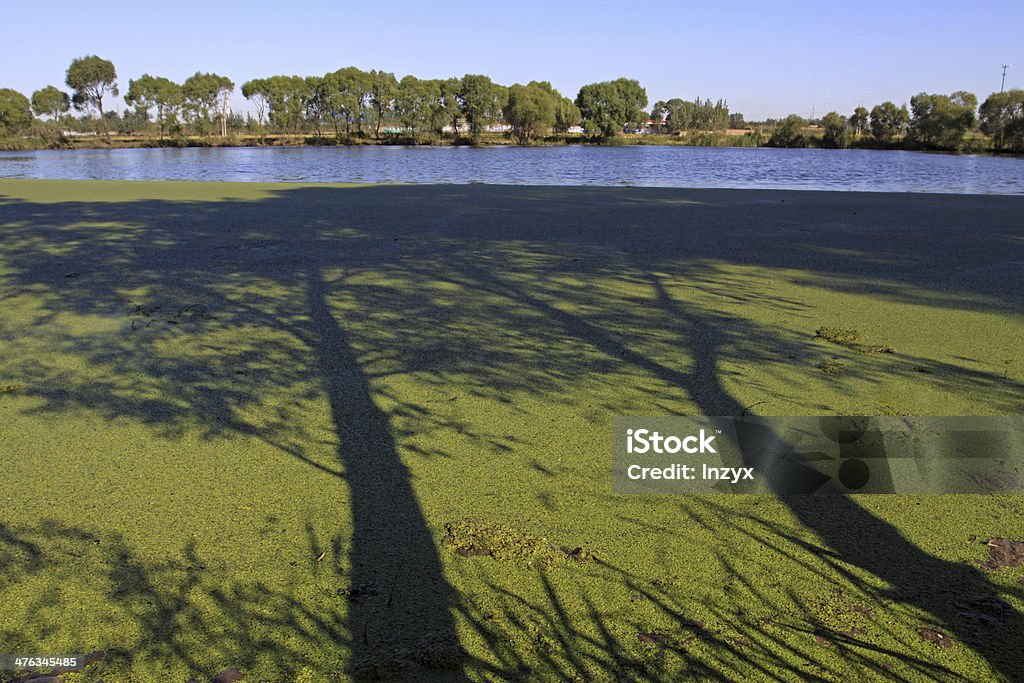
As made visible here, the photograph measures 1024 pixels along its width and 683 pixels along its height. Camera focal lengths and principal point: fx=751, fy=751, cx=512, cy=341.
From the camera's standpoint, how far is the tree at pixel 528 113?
7169cm

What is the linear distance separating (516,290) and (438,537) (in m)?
3.48

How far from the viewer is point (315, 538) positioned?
2191mm

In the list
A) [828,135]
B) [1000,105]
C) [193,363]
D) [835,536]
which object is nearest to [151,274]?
[193,363]

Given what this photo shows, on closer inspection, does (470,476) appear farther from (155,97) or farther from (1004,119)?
(155,97)

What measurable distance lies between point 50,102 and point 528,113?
150 ft

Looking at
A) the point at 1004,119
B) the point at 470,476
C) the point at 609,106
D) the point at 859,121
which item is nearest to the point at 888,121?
the point at 859,121

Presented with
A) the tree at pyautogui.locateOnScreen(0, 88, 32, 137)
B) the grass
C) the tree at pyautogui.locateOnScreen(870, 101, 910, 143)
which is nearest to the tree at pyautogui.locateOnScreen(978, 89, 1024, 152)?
the tree at pyautogui.locateOnScreen(870, 101, 910, 143)

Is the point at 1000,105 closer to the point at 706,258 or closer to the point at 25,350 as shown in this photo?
the point at 706,258

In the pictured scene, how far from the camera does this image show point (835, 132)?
6216 cm

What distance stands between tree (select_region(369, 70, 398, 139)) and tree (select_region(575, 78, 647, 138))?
22146 mm

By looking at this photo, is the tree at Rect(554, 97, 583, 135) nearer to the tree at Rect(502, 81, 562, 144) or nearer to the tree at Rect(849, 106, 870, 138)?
the tree at Rect(502, 81, 562, 144)

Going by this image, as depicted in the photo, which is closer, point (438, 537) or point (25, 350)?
point (438, 537)

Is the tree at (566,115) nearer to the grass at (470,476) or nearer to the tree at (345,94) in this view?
the tree at (345,94)

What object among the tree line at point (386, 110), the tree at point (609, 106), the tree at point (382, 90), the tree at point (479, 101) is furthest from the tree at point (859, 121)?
the tree at point (382, 90)
